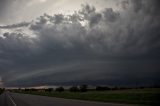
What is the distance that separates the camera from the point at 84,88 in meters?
150

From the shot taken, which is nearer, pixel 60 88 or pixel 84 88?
pixel 84 88

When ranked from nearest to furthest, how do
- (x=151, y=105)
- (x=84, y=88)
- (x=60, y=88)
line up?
1. (x=151, y=105)
2. (x=84, y=88)
3. (x=60, y=88)

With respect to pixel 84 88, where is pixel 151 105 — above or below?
below

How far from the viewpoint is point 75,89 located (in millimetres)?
153125

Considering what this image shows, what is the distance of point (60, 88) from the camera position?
19225 centimetres

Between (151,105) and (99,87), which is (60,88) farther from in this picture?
(151,105)

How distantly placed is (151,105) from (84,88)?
119067 millimetres

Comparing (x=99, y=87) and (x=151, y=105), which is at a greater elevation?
(x=99, y=87)

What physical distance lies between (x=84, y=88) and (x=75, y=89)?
19.5 feet

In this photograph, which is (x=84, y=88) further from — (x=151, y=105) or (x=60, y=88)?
(x=151, y=105)

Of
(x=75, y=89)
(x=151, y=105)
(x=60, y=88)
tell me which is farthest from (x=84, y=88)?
(x=151, y=105)

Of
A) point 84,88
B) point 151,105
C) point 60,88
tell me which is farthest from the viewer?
point 60,88

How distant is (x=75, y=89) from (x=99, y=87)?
43.5 ft

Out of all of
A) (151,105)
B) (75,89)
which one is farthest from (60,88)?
(151,105)
